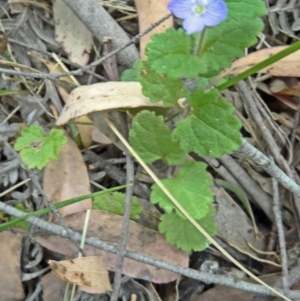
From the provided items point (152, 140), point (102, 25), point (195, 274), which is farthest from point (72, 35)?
point (195, 274)

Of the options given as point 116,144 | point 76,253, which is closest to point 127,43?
point 116,144

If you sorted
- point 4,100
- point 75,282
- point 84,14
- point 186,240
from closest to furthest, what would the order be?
point 75,282 → point 186,240 → point 84,14 → point 4,100

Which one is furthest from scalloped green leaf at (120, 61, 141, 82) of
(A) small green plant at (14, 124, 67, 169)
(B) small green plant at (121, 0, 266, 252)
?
(A) small green plant at (14, 124, 67, 169)

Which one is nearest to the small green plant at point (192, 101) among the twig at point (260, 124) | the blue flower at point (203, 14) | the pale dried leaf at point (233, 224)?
the blue flower at point (203, 14)

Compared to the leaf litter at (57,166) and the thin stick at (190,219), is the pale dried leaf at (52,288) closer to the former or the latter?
the leaf litter at (57,166)

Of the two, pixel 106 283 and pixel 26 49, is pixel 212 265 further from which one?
pixel 26 49

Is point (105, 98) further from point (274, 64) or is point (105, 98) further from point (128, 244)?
point (274, 64)
